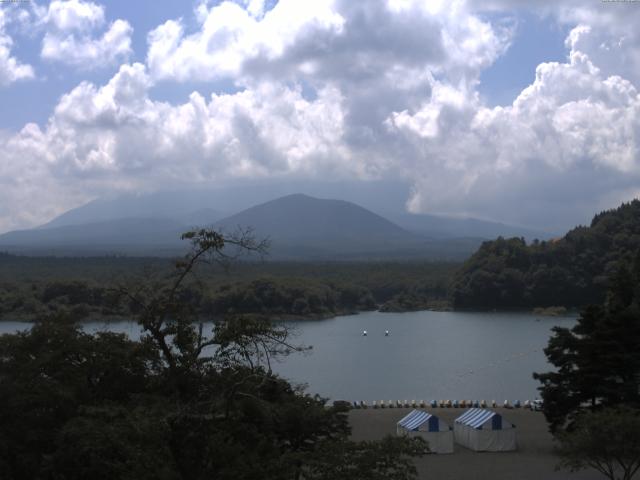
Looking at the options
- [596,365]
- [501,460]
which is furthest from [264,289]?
[596,365]

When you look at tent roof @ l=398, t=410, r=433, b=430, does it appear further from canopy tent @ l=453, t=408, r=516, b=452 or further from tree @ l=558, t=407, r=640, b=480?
tree @ l=558, t=407, r=640, b=480

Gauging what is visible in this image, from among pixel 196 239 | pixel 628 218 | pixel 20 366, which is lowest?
pixel 20 366

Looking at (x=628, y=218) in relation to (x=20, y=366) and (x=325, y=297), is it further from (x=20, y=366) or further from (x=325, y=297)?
(x=20, y=366)

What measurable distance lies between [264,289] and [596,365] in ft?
125

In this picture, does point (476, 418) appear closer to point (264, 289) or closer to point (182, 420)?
point (182, 420)

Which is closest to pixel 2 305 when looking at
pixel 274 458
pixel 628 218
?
pixel 628 218

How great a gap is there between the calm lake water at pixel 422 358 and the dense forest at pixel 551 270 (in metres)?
5.84

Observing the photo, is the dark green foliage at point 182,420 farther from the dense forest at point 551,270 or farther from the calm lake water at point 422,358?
the dense forest at point 551,270

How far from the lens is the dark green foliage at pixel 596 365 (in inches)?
571

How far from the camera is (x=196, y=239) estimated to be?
6.91 metres

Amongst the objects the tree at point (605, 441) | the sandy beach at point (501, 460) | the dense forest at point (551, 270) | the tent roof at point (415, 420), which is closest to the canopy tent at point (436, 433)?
the tent roof at point (415, 420)

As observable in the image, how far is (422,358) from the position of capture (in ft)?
109

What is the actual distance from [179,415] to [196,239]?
1.42m

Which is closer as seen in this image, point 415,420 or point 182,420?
point 182,420
